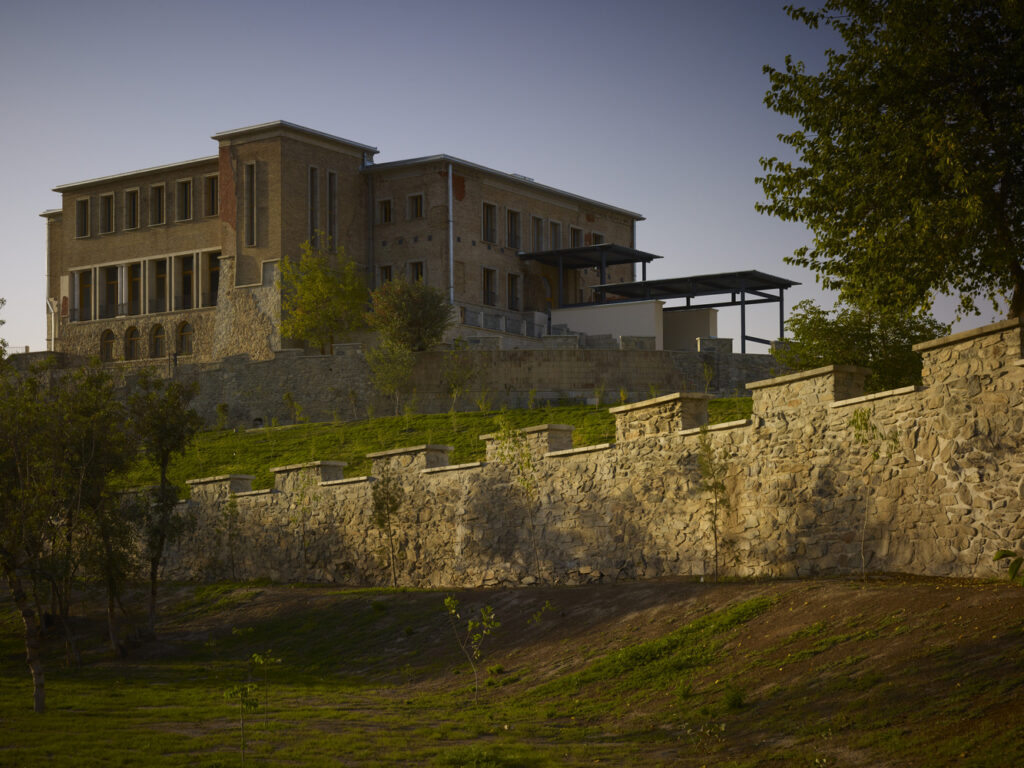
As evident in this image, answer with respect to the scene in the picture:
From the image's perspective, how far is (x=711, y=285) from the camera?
4641 cm

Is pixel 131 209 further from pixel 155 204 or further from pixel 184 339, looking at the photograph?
pixel 184 339

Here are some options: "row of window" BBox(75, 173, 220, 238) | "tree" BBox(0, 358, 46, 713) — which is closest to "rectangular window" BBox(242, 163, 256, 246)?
"row of window" BBox(75, 173, 220, 238)

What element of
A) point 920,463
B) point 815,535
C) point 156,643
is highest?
point 920,463

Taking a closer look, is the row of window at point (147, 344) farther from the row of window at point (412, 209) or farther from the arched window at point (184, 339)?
the row of window at point (412, 209)

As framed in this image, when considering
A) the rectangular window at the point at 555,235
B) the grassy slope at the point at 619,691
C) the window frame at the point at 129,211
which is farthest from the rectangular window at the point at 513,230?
the grassy slope at the point at 619,691

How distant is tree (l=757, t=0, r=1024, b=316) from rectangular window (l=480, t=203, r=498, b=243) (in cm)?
3457

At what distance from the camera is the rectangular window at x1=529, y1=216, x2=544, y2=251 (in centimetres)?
5434

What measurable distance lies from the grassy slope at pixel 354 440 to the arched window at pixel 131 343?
1933cm

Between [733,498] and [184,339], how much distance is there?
4070cm

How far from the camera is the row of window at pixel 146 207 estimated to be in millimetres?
51250

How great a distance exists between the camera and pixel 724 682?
1110 centimetres

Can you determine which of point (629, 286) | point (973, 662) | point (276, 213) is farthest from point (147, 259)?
point (973, 662)

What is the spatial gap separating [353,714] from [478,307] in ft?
124

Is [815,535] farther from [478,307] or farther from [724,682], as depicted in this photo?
[478,307]
